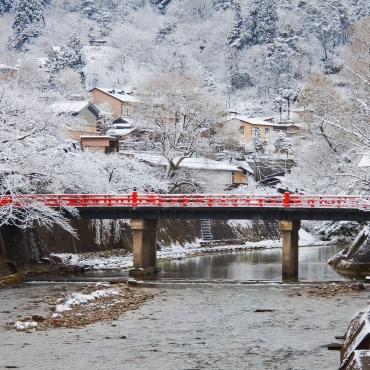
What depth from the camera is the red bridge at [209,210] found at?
3562cm

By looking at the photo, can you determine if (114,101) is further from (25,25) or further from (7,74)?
(25,25)

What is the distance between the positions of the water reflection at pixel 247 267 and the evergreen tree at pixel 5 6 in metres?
135

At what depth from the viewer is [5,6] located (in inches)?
6673

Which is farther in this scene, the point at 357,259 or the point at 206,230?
the point at 206,230

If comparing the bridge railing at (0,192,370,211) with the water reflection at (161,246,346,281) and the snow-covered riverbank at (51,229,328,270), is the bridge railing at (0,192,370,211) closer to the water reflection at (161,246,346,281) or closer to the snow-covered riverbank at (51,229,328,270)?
the water reflection at (161,246,346,281)

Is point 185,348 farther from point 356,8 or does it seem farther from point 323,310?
point 356,8

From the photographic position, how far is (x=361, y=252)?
38125mm

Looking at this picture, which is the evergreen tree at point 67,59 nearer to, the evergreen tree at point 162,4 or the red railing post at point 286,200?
the evergreen tree at point 162,4

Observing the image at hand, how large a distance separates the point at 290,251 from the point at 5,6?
151m

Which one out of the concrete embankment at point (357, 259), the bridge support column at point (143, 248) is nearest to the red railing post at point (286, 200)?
the concrete embankment at point (357, 259)

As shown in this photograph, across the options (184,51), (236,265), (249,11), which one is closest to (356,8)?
(249,11)

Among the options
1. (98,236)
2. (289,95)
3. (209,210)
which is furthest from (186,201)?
(289,95)

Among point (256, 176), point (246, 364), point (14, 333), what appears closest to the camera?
point (246, 364)

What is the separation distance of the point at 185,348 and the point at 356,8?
506 feet
